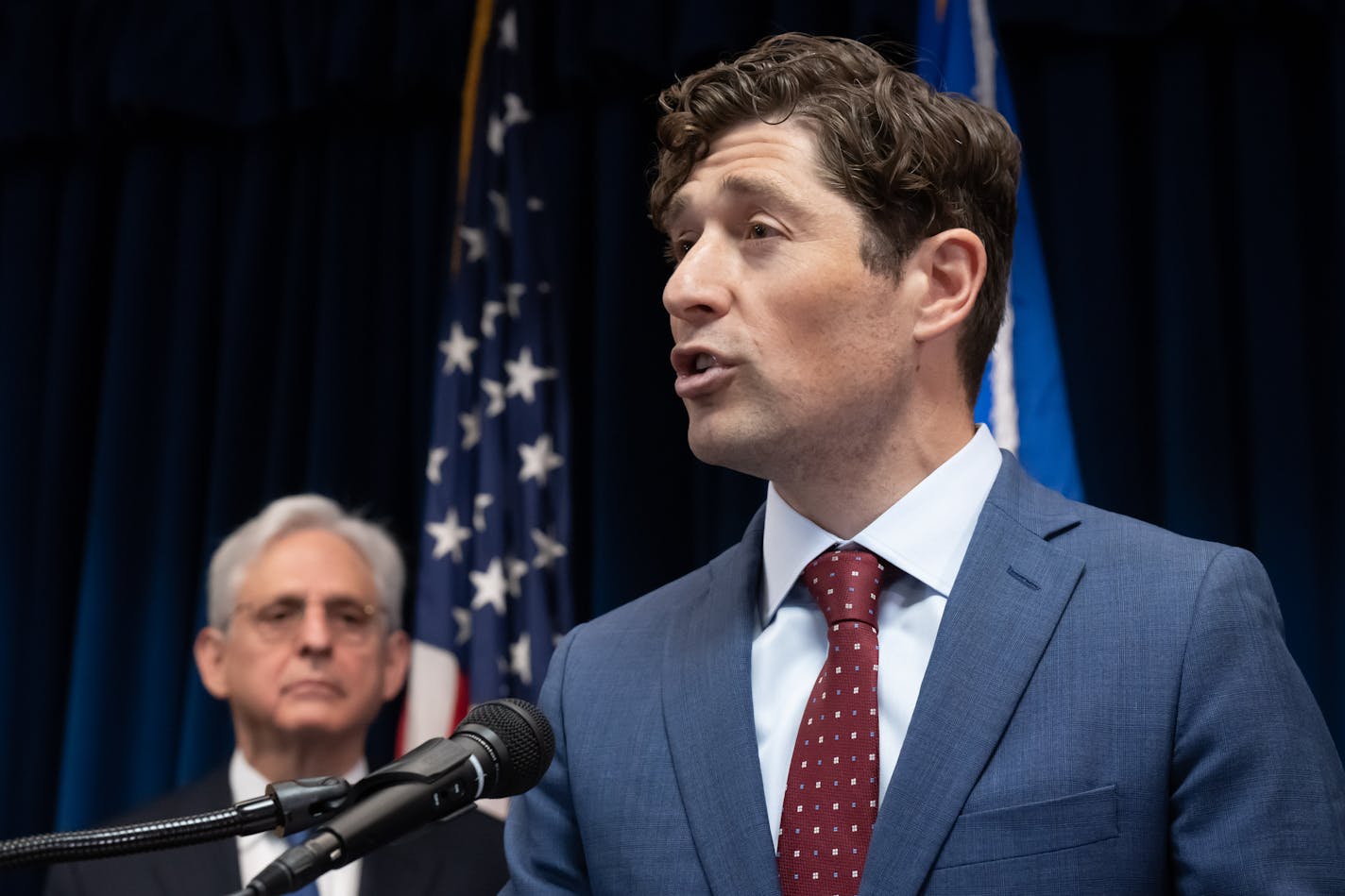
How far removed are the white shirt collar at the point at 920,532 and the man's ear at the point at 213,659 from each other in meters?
1.79

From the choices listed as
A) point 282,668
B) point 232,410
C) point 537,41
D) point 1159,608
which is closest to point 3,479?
point 232,410

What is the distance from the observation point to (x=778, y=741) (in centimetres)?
152

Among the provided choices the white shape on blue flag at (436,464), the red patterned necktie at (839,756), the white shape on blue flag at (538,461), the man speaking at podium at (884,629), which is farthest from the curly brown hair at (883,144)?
the white shape on blue flag at (436,464)

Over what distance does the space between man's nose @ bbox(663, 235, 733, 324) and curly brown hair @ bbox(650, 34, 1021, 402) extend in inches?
6.3

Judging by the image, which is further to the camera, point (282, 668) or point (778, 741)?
point (282, 668)

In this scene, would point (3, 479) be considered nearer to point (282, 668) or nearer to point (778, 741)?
point (282, 668)

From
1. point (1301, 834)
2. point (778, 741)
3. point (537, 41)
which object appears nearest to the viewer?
point (1301, 834)

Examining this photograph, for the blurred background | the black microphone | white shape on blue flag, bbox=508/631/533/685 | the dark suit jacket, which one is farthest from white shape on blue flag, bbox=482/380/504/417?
the black microphone

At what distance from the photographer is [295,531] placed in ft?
10.3

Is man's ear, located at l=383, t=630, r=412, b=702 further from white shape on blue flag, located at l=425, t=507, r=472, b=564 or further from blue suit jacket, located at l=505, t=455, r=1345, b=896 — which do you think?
blue suit jacket, located at l=505, t=455, r=1345, b=896

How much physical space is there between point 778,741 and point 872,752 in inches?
5.0

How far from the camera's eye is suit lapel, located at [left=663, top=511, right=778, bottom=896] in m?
1.41

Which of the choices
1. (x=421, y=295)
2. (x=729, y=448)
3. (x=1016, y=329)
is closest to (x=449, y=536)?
(x=421, y=295)

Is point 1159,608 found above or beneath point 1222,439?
beneath
